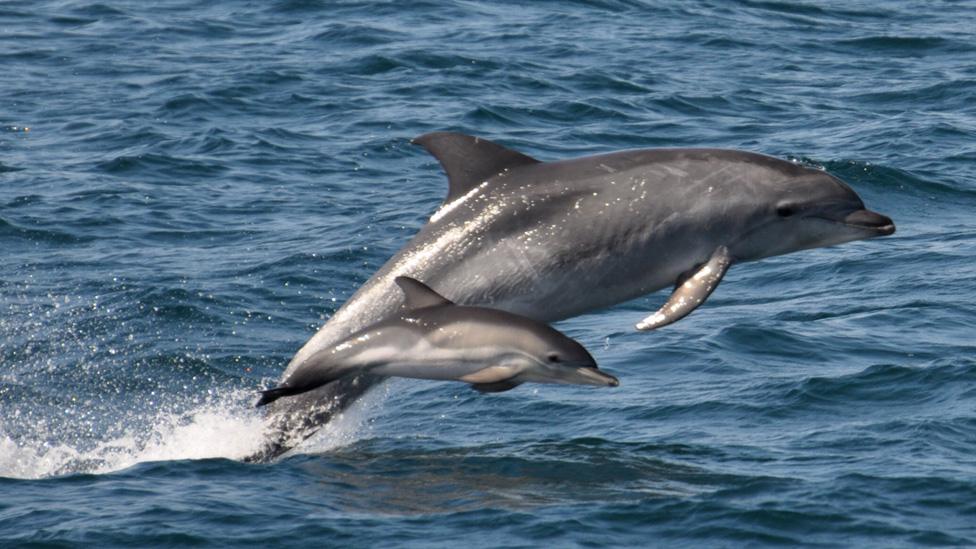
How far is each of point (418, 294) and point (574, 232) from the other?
101cm

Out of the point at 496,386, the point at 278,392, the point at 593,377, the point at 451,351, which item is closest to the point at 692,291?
the point at 593,377

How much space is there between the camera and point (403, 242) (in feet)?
54.2

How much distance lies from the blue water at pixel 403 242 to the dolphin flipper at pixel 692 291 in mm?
970

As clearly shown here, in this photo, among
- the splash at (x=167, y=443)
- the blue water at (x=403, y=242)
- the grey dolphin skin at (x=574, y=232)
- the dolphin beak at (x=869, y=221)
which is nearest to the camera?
the blue water at (x=403, y=242)

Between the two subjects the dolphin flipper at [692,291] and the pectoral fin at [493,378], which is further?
the dolphin flipper at [692,291]

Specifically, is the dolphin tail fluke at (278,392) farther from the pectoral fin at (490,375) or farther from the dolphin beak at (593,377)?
the dolphin beak at (593,377)

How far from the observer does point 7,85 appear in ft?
73.9

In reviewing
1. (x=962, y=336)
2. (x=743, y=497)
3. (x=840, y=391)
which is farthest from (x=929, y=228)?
(x=743, y=497)

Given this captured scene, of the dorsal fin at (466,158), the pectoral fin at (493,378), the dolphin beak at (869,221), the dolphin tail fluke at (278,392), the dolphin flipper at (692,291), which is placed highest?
the dorsal fin at (466,158)

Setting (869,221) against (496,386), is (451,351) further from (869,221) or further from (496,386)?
(869,221)

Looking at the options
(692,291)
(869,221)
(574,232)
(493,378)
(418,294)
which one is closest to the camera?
(493,378)

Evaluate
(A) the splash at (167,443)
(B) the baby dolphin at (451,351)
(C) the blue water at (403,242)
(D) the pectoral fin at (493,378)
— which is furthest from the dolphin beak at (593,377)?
(A) the splash at (167,443)

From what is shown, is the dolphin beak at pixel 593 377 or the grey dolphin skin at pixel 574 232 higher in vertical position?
the grey dolphin skin at pixel 574 232

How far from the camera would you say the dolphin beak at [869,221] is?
10219mm
